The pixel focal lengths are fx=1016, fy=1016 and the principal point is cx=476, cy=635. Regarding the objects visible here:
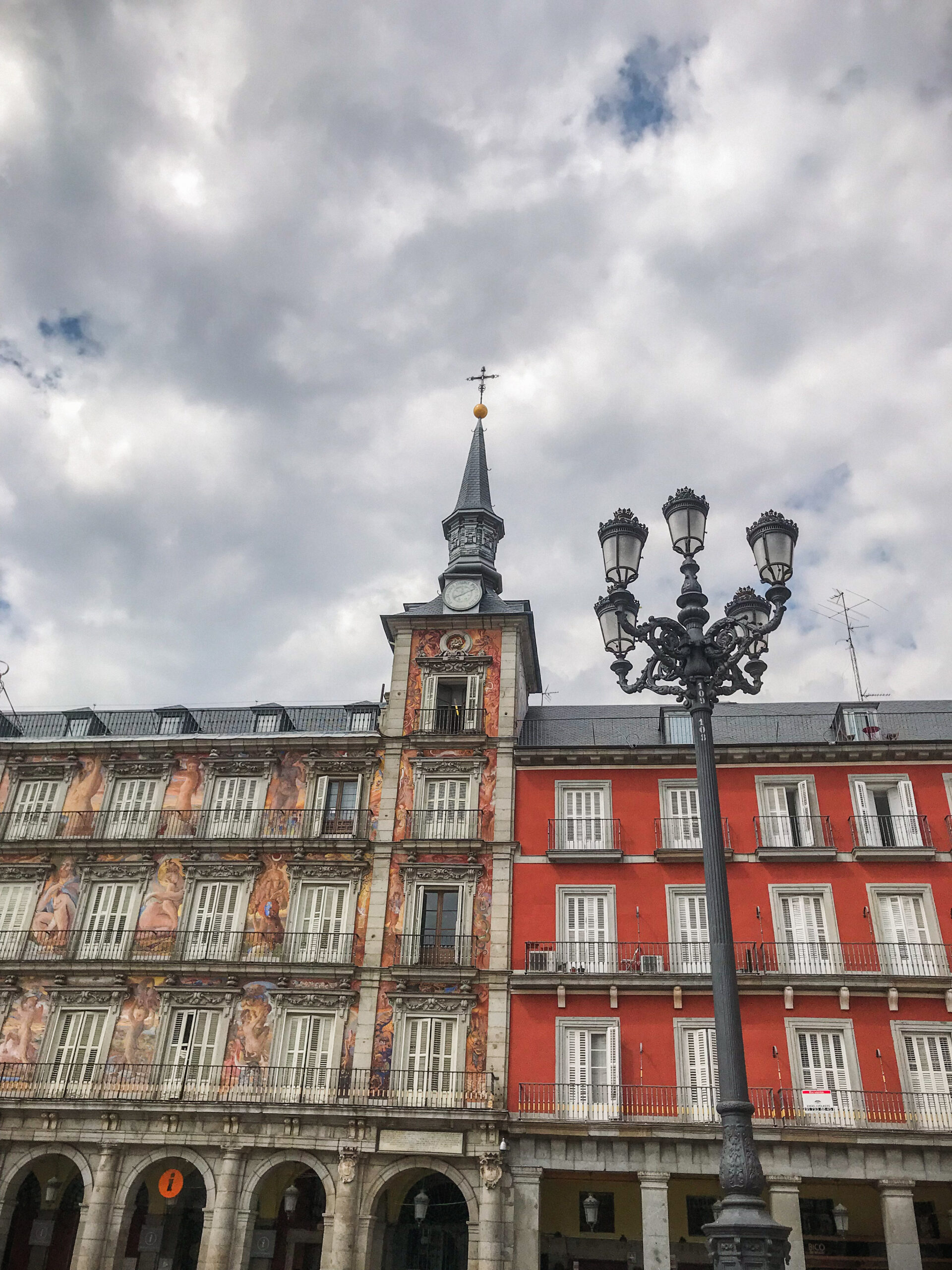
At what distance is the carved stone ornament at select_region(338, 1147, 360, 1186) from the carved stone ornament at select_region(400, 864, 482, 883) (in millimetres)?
7097

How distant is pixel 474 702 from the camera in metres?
32.3

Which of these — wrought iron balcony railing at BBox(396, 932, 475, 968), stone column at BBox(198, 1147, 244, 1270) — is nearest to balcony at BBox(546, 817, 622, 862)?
wrought iron balcony railing at BBox(396, 932, 475, 968)

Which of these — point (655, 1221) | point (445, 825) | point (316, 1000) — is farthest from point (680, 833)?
point (316, 1000)

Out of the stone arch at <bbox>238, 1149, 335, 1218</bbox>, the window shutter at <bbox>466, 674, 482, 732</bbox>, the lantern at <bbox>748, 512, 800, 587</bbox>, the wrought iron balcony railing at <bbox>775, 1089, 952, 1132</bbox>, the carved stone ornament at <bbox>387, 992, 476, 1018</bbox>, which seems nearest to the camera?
the lantern at <bbox>748, 512, 800, 587</bbox>

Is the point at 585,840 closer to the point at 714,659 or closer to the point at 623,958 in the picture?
the point at 623,958

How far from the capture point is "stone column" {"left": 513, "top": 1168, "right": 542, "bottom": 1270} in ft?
80.6

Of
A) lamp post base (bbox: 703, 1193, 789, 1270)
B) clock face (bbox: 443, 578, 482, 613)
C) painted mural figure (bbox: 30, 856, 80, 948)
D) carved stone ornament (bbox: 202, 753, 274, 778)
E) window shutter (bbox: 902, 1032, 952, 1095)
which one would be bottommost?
lamp post base (bbox: 703, 1193, 789, 1270)

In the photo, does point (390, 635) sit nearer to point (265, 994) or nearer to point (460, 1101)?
point (265, 994)

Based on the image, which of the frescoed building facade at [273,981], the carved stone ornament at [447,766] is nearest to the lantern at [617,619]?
the frescoed building facade at [273,981]

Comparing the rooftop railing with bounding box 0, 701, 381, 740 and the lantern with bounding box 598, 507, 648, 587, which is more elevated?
the rooftop railing with bounding box 0, 701, 381, 740

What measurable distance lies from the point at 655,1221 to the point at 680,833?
9827 mm

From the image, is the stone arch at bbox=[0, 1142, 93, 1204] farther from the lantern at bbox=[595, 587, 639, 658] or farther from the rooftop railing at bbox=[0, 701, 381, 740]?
the lantern at bbox=[595, 587, 639, 658]

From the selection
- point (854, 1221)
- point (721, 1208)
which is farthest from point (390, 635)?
point (721, 1208)

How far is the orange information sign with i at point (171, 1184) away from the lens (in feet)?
88.7
